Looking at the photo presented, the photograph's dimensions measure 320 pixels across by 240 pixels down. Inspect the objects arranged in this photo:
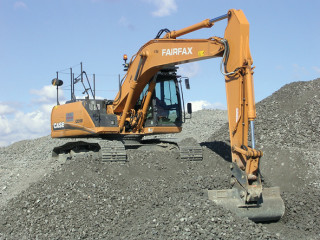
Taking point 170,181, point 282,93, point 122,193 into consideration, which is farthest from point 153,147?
point 282,93

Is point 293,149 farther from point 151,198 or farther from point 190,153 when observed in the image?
point 151,198

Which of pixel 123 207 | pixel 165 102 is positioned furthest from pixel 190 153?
pixel 123 207

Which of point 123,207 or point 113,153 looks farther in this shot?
point 113,153

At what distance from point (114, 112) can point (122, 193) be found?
151 inches

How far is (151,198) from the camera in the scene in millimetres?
8562

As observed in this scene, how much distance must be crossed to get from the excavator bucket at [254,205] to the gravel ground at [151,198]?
0.86ft

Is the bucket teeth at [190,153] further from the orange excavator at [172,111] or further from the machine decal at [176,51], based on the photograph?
the machine decal at [176,51]

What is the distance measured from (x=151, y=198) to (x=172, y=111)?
3890 millimetres

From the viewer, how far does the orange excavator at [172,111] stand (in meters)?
7.61

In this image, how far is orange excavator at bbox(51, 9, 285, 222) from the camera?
25.0ft

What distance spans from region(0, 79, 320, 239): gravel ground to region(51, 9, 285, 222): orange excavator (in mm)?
539

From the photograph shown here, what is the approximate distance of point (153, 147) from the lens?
12195 mm

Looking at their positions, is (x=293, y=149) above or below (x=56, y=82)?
below

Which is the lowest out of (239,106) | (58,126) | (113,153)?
(113,153)
